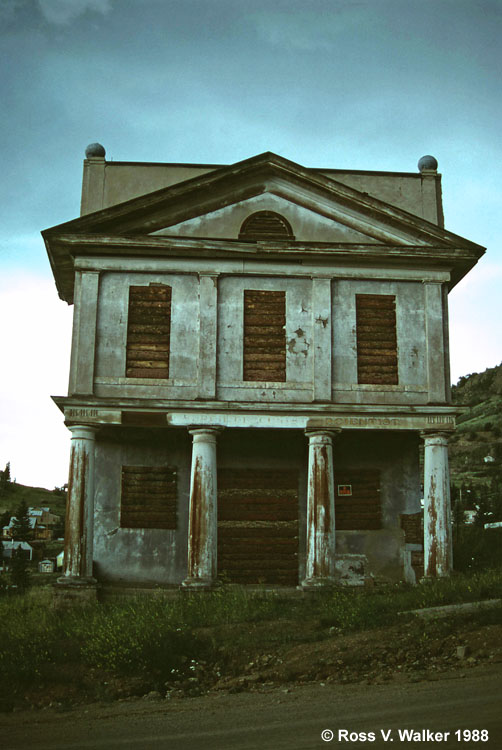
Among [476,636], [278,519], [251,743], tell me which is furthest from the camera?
[278,519]

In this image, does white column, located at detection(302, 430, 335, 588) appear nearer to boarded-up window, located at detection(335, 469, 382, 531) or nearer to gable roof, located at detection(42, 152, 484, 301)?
boarded-up window, located at detection(335, 469, 382, 531)

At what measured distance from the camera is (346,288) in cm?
1814

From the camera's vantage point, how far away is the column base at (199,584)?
16.2 metres

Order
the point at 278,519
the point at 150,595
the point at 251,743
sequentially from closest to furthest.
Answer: the point at 251,743, the point at 150,595, the point at 278,519

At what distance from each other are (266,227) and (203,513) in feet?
20.9

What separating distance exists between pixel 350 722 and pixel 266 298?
10961 mm

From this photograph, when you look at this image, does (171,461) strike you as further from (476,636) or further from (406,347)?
(476,636)

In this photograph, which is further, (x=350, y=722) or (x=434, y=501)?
(x=434, y=501)

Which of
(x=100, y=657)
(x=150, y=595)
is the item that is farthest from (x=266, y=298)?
(x=100, y=657)

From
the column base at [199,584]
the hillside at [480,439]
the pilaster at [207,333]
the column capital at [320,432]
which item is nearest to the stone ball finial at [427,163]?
the pilaster at [207,333]

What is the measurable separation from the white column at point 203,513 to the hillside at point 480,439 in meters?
47.3

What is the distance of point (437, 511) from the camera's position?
17.1m

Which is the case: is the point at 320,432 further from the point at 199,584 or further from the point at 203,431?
the point at 199,584

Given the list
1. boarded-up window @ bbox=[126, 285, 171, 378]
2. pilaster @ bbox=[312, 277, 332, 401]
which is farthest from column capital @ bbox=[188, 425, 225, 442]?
pilaster @ bbox=[312, 277, 332, 401]
